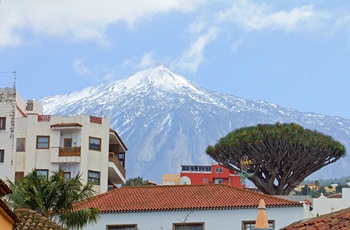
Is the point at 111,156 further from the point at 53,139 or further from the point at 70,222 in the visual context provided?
the point at 70,222

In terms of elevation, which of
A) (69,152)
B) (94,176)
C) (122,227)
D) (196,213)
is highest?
(69,152)

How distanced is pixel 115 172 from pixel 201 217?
30.7 metres

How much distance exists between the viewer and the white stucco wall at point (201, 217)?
4841cm

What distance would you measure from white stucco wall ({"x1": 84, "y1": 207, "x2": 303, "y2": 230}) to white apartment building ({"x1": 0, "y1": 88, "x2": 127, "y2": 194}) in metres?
25.8

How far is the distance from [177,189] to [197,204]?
2.84 metres

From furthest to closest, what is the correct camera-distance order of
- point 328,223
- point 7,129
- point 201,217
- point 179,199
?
point 7,129 → point 179,199 → point 201,217 → point 328,223

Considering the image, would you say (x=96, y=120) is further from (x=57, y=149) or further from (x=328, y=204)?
(x=328, y=204)

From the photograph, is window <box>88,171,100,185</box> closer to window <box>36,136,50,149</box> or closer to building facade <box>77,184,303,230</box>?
window <box>36,136,50,149</box>

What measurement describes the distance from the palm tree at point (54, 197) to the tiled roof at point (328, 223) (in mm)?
23253

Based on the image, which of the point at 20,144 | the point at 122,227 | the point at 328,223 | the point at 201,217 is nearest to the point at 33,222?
the point at 328,223

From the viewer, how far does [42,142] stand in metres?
75.6

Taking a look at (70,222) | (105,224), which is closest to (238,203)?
(105,224)

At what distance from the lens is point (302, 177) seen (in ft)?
285

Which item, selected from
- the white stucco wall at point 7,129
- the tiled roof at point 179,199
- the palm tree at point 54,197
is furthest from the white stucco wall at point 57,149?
the palm tree at point 54,197
